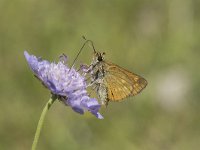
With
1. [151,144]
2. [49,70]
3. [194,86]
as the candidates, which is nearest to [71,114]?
[151,144]

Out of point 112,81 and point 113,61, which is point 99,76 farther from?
point 113,61

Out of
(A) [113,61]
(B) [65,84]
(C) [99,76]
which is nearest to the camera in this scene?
(B) [65,84]

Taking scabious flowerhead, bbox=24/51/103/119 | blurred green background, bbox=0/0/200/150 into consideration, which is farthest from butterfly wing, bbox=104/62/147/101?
blurred green background, bbox=0/0/200/150

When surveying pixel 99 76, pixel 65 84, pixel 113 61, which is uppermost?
pixel 113 61

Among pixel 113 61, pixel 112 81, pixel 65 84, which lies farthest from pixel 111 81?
pixel 113 61

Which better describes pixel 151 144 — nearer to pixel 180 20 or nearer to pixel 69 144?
pixel 69 144

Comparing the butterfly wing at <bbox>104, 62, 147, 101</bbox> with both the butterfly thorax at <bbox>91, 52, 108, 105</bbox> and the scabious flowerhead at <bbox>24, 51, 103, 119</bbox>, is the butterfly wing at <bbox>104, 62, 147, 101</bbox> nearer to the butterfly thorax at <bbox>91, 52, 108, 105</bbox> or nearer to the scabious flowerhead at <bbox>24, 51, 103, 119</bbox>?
the butterfly thorax at <bbox>91, 52, 108, 105</bbox>

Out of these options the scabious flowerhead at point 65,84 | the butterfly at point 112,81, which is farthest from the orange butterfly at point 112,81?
the scabious flowerhead at point 65,84
